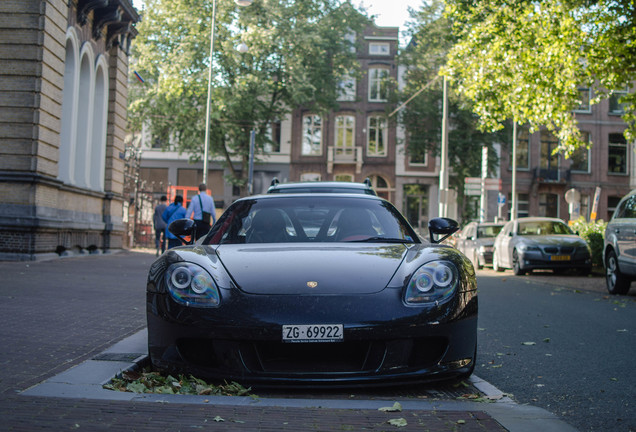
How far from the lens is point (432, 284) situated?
4.30m

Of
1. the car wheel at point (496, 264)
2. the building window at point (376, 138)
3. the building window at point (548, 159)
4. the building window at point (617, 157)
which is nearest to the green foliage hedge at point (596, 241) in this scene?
the car wheel at point (496, 264)

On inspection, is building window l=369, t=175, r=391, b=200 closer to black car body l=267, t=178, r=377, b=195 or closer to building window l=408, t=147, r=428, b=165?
building window l=408, t=147, r=428, b=165

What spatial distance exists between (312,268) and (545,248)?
48.4ft

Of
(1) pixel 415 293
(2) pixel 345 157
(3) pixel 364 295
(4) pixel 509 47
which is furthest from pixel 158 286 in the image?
(2) pixel 345 157

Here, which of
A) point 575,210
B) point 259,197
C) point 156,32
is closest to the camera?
point 259,197

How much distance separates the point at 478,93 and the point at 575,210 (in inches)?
509

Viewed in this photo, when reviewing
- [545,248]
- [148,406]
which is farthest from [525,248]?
[148,406]

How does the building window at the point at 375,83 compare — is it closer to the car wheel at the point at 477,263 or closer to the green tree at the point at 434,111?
the green tree at the point at 434,111

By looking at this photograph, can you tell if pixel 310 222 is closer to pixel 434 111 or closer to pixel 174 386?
pixel 174 386

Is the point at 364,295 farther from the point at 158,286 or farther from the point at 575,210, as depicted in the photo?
the point at 575,210

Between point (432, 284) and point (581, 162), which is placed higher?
point (581, 162)

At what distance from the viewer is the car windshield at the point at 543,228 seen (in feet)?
63.1

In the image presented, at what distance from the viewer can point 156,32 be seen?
3766 centimetres

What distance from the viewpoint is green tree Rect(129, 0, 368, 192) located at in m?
36.0
